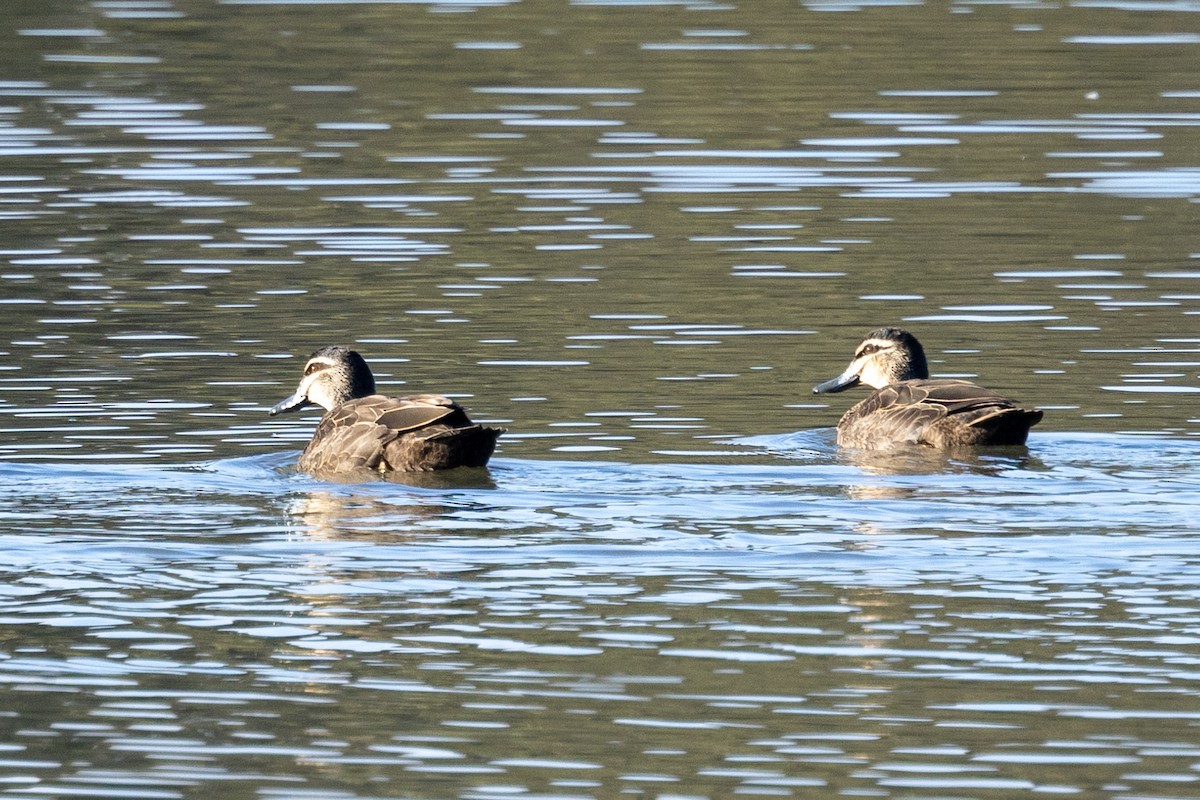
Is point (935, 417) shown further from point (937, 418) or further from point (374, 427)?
point (374, 427)

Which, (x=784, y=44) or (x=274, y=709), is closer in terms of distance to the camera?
(x=274, y=709)

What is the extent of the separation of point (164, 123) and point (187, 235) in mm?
6127

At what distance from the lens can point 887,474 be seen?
12516 millimetres

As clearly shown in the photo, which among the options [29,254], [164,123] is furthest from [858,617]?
[164,123]

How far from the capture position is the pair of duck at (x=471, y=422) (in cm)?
1235

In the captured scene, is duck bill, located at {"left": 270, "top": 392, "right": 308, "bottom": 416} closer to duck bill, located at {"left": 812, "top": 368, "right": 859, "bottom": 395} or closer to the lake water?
the lake water

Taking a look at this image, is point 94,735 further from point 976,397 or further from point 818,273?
point 818,273

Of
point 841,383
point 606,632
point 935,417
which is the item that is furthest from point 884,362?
point 606,632

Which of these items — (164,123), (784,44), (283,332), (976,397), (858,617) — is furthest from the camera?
(784,44)

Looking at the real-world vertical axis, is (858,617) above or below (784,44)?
below

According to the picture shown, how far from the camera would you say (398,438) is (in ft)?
40.9

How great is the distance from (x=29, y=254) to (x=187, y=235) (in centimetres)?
136

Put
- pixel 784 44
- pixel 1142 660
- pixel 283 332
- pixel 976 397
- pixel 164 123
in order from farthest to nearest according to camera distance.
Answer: pixel 784 44 → pixel 164 123 → pixel 283 332 → pixel 976 397 → pixel 1142 660

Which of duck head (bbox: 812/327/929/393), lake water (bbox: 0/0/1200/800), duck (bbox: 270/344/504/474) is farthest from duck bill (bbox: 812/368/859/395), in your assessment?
duck (bbox: 270/344/504/474)
